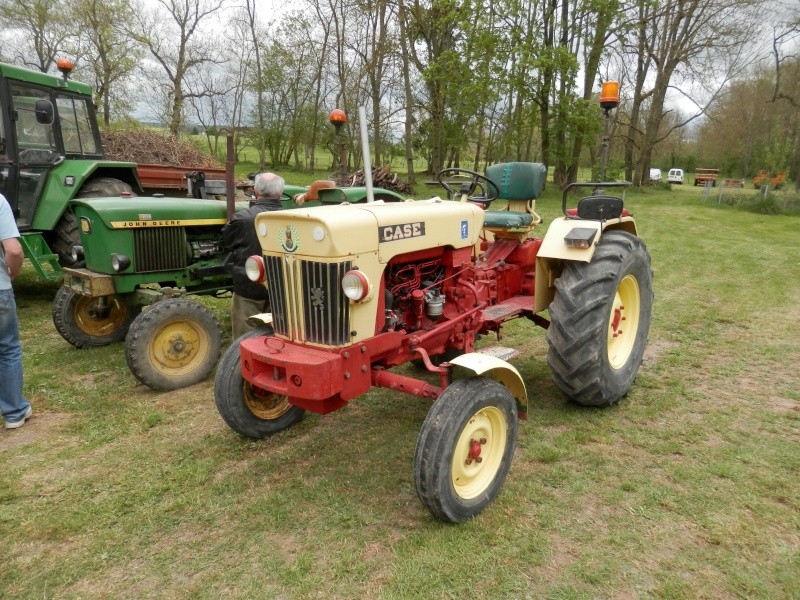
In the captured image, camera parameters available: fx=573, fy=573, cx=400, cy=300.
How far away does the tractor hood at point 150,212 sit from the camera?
169 inches

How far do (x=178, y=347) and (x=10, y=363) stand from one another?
3.33ft

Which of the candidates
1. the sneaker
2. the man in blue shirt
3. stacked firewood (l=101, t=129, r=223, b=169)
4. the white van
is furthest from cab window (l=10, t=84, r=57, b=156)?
the white van

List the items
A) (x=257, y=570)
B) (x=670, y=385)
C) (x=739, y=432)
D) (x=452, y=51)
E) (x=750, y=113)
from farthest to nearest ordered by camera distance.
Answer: (x=750, y=113), (x=452, y=51), (x=670, y=385), (x=739, y=432), (x=257, y=570)

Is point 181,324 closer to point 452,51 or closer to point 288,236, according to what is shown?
point 288,236

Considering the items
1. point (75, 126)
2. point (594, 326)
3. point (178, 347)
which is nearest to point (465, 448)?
point (594, 326)

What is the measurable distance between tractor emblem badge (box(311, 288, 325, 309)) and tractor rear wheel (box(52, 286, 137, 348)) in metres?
2.80

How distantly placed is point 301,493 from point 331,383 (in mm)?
647

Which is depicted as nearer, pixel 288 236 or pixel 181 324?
pixel 288 236

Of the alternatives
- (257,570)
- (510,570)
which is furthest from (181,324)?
(510,570)

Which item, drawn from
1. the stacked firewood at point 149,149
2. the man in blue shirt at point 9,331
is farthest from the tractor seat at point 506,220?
the stacked firewood at point 149,149

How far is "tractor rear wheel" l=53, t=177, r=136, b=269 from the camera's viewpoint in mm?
5645

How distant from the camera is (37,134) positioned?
19.4ft

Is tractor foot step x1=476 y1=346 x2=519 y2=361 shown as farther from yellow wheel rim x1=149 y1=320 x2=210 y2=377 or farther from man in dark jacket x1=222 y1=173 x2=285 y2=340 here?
yellow wheel rim x1=149 y1=320 x2=210 y2=377

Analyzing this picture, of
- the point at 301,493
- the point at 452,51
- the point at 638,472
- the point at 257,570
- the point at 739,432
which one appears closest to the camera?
the point at 257,570
